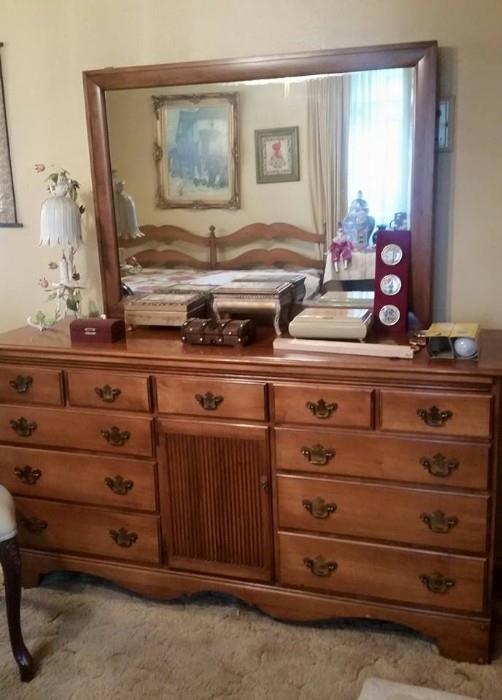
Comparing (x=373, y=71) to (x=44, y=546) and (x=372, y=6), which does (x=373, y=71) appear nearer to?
(x=372, y=6)

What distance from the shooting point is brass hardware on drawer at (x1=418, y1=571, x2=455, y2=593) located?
2051mm

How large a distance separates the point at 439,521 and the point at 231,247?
116 cm

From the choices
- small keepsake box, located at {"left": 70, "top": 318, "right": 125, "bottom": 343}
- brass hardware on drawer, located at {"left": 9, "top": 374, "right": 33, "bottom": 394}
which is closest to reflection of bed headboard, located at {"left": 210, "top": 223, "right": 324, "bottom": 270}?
small keepsake box, located at {"left": 70, "top": 318, "right": 125, "bottom": 343}

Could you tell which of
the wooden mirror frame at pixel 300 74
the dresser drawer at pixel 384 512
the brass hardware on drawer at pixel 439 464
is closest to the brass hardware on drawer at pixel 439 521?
the dresser drawer at pixel 384 512

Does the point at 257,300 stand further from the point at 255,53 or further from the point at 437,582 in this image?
the point at 437,582

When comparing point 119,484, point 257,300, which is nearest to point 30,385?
point 119,484

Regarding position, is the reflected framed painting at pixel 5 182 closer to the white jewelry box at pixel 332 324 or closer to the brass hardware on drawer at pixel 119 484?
the brass hardware on drawer at pixel 119 484

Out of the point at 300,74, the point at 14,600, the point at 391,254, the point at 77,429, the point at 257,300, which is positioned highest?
the point at 300,74

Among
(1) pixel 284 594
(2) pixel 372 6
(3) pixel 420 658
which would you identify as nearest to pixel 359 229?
(2) pixel 372 6

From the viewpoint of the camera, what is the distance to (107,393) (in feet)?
7.50

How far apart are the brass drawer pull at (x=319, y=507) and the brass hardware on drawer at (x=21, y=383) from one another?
1000 mm

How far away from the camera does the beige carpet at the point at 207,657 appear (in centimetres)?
202

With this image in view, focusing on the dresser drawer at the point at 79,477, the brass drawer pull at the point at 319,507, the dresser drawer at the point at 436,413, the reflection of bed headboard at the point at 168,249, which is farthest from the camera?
the reflection of bed headboard at the point at 168,249

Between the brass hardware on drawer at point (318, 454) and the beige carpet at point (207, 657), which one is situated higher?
the brass hardware on drawer at point (318, 454)
